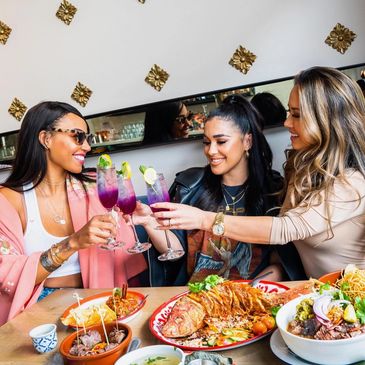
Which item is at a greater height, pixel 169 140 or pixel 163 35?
pixel 163 35

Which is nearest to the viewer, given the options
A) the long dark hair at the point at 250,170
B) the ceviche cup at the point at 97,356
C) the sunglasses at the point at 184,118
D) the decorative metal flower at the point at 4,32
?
the ceviche cup at the point at 97,356

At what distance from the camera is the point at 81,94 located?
3.00 metres

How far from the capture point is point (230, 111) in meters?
2.25

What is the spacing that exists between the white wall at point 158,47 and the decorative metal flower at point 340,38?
28 mm

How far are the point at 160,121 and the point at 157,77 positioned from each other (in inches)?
12.0

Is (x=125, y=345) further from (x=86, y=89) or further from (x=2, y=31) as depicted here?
(x=2, y=31)

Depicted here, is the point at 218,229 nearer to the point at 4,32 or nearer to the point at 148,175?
the point at 148,175

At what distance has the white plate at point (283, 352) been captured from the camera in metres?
0.92

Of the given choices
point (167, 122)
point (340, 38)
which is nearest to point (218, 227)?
point (167, 122)

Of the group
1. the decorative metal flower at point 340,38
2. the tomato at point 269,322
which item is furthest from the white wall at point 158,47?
the tomato at point 269,322

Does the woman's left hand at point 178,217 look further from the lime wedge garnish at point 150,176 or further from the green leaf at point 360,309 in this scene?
the green leaf at point 360,309

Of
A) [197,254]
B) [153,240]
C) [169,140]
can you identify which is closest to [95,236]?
[153,240]

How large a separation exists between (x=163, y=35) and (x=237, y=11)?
0.51 metres

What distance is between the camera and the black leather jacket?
189cm
